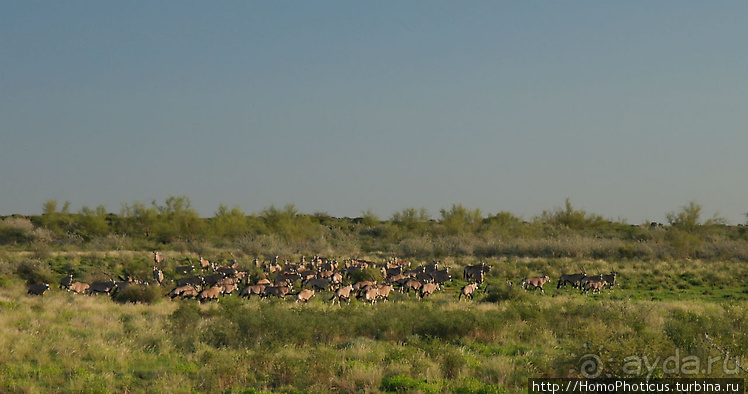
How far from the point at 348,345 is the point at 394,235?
5756cm

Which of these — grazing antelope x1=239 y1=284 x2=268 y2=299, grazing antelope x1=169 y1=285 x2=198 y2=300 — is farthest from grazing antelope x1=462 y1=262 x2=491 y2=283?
grazing antelope x1=169 y1=285 x2=198 y2=300

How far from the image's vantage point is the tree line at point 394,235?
52938 mm

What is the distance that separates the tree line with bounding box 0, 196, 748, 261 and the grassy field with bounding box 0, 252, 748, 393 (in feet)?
95.7

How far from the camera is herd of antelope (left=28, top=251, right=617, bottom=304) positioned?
83.0ft

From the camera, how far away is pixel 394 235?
73.0 meters

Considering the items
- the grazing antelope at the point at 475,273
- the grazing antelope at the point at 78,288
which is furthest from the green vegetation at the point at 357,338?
the grazing antelope at the point at 78,288

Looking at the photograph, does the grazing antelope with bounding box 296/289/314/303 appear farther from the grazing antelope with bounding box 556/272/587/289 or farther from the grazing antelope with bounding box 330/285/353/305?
the grazing antelope with bounding box 556/272/587/289

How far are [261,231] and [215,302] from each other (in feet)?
152

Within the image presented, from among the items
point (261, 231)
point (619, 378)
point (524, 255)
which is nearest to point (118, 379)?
point (619, 378)

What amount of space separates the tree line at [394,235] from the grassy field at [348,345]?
29163 millimetres

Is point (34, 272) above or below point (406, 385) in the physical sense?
above

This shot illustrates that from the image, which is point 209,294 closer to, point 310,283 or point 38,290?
point 310,283

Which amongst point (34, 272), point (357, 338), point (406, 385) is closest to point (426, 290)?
point (357, 338)

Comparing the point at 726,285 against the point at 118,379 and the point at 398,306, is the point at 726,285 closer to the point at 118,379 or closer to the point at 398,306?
the point at 398,306
